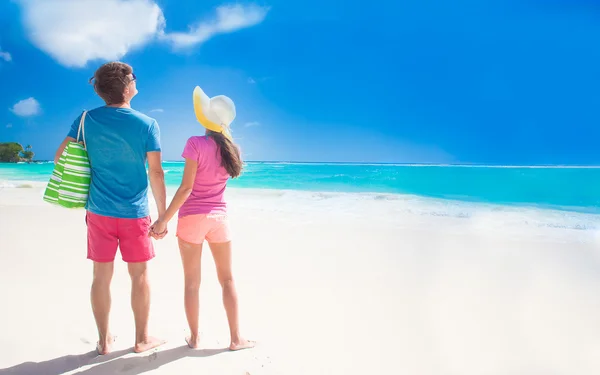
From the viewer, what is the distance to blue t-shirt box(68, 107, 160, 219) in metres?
2.10

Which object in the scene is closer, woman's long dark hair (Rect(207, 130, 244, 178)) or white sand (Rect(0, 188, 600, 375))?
woman's long dark hair (Rect(207, 130, 244, 178))

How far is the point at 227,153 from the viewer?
2.24 metres

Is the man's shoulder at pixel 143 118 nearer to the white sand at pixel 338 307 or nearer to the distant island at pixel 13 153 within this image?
the white sand at pixel 338 307

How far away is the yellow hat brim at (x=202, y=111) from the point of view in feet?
7.31

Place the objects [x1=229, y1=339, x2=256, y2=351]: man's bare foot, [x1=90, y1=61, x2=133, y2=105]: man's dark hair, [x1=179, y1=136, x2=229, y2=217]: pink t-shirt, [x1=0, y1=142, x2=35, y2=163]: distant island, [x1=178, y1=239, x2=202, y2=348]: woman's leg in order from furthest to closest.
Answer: [x1=0, y1=142, x2=35, y2=163]: distant island
[x1=229, y1=339, x2=256, y2=351]: man's bare foot
[x1=178, y1=239, x2=202, y2=348]: woman's leg
[x1=179, y1=136, x2=229, y2=217]: pink t-shirt
[x1=90, y1=61, x2=133, y2=105]: man's dark hair

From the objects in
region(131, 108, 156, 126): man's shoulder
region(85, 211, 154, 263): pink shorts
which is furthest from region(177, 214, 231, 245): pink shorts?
region(131, 108, 156, 126): man's shoulder

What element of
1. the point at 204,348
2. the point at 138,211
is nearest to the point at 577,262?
the point at 204,348

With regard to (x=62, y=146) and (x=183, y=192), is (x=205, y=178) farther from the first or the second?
(x=62, y=146)

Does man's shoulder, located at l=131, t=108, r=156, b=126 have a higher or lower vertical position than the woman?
higher

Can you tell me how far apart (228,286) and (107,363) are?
2.68ft

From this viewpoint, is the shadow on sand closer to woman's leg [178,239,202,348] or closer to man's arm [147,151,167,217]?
woman's leg [178,239,202,348]

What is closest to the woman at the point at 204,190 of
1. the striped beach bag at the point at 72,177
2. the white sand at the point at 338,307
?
the striped beach bag at the point at 72,177

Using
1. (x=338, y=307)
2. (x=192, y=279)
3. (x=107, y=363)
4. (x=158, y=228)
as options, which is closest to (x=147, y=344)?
(x=107, y=363)

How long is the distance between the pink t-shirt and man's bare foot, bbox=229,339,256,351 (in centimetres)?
89
